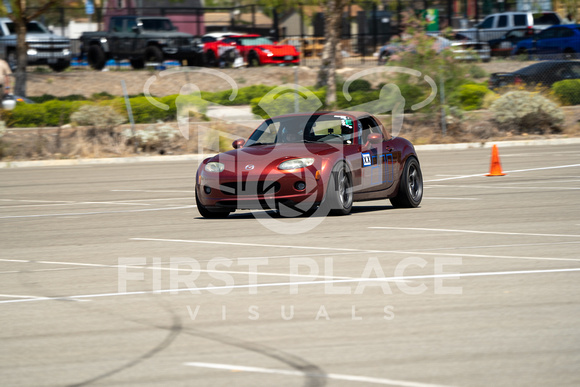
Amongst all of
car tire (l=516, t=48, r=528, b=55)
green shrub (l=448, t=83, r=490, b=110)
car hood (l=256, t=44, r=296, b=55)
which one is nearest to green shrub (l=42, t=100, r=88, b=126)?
green shrub (l=448, t=83, r=490, b=110)

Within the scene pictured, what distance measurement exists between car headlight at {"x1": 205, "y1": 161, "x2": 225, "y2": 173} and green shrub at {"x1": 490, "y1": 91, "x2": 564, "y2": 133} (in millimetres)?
15866

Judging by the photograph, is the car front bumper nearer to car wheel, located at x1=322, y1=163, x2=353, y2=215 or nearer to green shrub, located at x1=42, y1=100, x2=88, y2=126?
car wheel, located at x1=322, y1=163, x2=353, y2=215

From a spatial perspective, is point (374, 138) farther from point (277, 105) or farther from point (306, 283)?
point (277, 105)

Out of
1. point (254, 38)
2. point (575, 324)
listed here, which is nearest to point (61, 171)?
point (575, 324)

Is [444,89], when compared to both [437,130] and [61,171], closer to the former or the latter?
[437,130]

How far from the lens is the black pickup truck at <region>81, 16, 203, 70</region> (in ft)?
122

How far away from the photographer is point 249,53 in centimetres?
4059

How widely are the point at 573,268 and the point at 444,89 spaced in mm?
17982

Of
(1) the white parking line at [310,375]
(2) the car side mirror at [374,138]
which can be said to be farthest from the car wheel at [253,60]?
(1) the white parking line at [310,375]

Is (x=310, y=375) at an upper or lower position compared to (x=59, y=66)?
lower

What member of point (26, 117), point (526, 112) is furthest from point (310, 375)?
point (526, 112)

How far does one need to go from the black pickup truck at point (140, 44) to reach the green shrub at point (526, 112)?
1640cm

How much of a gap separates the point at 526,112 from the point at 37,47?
21.4 metres

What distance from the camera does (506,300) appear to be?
646 centimetres
